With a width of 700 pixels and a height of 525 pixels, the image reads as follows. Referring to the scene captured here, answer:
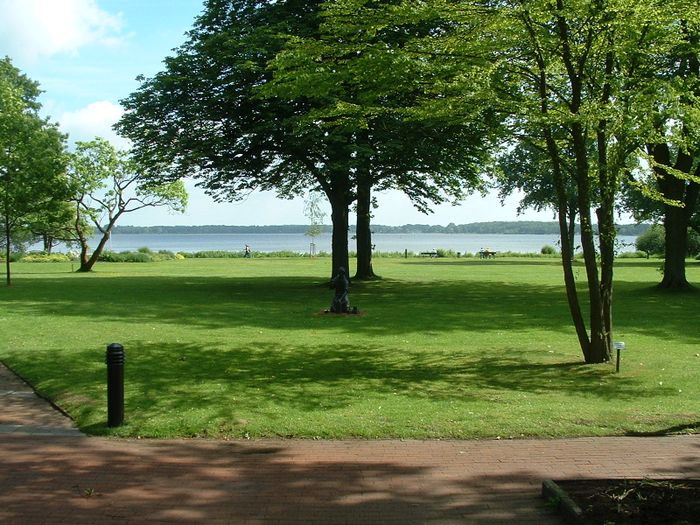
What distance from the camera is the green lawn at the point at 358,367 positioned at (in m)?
7.54

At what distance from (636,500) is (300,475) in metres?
2.68

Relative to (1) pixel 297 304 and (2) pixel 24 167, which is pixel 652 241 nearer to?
(1) pixel 297 304

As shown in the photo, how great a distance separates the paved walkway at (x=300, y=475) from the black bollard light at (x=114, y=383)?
0.41 meters

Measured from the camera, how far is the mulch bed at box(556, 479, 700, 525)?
4.45 m

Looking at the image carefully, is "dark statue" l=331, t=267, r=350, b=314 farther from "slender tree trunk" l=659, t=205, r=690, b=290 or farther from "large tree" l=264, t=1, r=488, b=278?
"slender tree trunk" l=659, t=205, r=690, b=290

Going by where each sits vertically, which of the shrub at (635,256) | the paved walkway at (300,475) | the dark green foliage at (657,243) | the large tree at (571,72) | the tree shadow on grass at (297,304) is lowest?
the paved walkway at (300,475)

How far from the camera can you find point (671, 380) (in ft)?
31.7

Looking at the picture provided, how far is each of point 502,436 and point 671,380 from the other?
3982 millimetres

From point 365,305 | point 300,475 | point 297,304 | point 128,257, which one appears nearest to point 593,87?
point 300,475

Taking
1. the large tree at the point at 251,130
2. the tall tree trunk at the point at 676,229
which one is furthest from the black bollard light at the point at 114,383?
the tall tree trunk at the point at 676,229

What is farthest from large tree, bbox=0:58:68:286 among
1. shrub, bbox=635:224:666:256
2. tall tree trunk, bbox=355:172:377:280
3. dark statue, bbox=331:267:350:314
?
shrub, bbox=635:224:666:256

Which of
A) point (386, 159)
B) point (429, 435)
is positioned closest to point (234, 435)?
point (429, 435)

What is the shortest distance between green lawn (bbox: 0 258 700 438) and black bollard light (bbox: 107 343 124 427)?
0.16 m

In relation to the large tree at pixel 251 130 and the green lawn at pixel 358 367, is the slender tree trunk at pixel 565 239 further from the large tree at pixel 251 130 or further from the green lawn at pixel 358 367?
the large tree at pixel 251 130
